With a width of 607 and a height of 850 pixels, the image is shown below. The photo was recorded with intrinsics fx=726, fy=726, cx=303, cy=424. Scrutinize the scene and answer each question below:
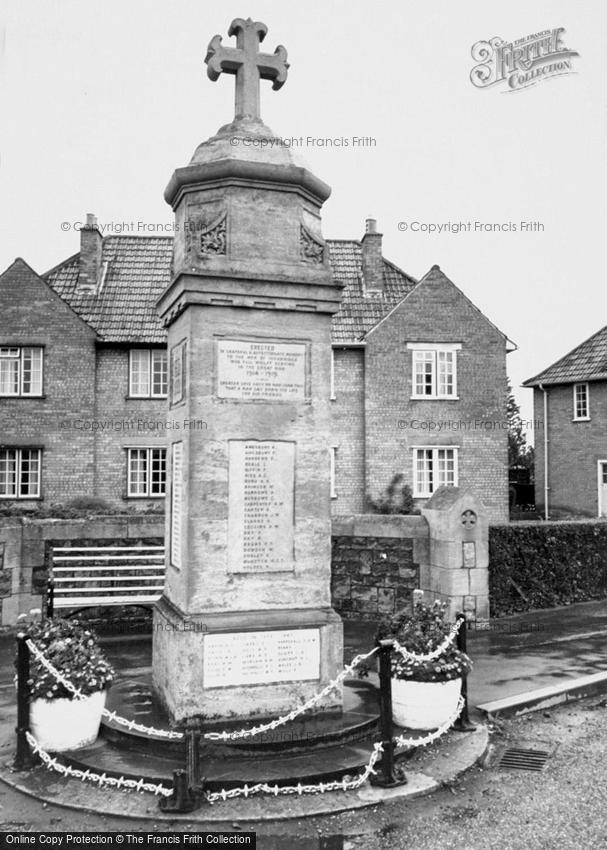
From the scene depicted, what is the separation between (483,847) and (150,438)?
19252 mm

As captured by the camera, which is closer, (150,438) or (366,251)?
(150,438)

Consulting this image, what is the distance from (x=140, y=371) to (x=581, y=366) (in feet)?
60.9

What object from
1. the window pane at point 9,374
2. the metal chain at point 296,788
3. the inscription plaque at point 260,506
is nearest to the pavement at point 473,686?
the metal chain at point 296,788

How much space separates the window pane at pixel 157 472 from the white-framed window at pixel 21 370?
403 centimetres

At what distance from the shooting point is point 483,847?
4688mm

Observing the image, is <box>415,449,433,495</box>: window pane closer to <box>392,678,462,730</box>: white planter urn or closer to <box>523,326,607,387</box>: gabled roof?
<box>523,326,607,387</box>: gabled roof

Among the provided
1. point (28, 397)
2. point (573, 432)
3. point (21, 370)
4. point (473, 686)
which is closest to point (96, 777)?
point (473, 686)

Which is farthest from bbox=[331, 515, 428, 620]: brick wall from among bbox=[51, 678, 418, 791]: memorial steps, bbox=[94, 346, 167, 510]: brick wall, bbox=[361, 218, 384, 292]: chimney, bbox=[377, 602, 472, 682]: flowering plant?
bbox=[361, 218, 384, 292]: chimney

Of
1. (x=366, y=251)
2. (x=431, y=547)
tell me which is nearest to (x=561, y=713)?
(x=431, y=547)

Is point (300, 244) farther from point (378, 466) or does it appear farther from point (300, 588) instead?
point (378, 466)

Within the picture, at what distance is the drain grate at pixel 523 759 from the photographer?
6043mm

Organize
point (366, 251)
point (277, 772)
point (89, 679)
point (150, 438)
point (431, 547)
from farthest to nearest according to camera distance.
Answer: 1. point (366, 251)
2. point (150, 438)
3. point (431, 547)
4. point (89, 679)
5. point (277, 772)

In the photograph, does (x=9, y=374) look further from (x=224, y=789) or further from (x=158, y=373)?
(x=224, y=789)

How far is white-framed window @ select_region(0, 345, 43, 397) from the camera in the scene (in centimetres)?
2264
